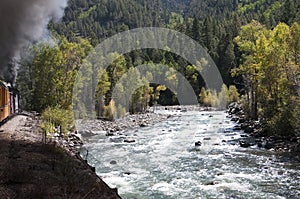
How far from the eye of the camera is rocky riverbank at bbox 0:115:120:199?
25.2 ft

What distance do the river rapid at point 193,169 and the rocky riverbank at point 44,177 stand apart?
8.19 ft

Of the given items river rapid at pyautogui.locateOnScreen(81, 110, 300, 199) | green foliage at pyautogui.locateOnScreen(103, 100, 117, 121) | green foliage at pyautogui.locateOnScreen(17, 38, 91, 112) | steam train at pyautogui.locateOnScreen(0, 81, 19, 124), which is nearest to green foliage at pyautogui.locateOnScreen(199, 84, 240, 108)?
green foliage at pyautogui.locateOnScreen(103, 100, 117, 121)

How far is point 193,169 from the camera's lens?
16531 millimetres

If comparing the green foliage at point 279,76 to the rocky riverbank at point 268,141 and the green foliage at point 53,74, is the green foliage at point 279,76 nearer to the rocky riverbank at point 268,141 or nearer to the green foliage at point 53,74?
the rocky riverbank at point 268,141

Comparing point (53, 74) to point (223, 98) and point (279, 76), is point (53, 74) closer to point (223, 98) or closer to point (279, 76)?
point (279, 76)

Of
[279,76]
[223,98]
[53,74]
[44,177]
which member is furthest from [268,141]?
[223,98]

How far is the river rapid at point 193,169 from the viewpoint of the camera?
12.8 meters

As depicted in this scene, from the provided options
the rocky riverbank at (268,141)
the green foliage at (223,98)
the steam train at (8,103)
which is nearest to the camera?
the rocky riverbank at (268,141)

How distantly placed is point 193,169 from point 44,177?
893cm

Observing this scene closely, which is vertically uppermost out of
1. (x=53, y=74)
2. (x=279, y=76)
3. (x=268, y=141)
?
(x=53, y=74)

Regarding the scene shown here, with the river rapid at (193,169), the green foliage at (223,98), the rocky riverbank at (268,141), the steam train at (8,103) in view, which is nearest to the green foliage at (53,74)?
the steam train at (8,103)

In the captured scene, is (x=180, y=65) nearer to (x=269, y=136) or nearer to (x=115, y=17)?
(x=269, y=136)

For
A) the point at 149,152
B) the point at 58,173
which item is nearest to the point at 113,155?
the point at 149,152

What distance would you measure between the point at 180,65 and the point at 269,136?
6700cm
